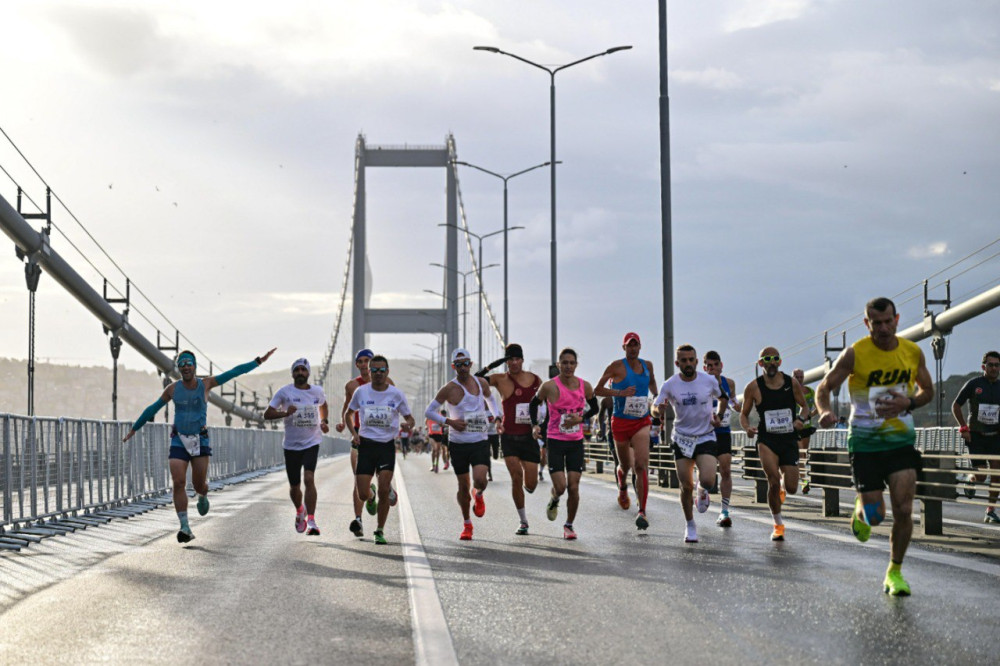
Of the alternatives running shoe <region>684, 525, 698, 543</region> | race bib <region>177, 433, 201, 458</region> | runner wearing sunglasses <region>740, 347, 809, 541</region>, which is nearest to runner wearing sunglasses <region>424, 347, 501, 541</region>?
running shoe <region>684, 525, 698, 543</region>

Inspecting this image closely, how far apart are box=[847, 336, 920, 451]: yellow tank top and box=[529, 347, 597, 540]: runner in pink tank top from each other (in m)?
4.98

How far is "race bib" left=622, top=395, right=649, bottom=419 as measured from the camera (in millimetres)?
Answer: 14383

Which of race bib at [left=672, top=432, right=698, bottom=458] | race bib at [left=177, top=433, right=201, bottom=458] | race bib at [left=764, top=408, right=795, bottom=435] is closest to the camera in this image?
race bib at [left=672, top=432, right=698, bottom=458]

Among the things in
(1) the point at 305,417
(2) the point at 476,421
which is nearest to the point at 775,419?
(2) the point at 476,421

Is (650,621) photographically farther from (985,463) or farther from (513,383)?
(985,463)

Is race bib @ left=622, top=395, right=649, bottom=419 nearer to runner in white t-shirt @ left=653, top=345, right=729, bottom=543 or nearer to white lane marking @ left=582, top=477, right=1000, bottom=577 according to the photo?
runner in white t-shirt @ left=653, top=345, right=729, bottom=543

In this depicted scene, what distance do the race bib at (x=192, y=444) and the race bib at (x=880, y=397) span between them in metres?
7.08

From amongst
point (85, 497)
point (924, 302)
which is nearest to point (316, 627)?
point (85, 497)

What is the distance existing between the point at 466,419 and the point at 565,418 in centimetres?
101

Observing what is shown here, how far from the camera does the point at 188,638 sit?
22.6ft

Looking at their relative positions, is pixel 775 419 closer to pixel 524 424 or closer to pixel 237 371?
pixel 524 424

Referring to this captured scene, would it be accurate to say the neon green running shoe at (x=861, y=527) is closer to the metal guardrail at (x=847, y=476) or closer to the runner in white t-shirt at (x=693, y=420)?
the metal guardrail at (x=847, y=476)

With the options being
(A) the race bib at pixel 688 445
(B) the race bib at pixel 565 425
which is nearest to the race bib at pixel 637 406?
(B) the race bib at pixel 565 425

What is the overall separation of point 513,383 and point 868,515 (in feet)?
19.8
